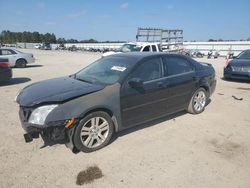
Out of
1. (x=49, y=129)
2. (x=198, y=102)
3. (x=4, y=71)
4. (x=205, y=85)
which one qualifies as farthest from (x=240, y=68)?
(x=4, y=71)

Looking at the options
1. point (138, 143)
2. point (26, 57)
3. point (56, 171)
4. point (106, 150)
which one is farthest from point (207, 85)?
point (26, 57)

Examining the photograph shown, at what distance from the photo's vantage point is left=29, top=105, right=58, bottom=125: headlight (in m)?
3.02

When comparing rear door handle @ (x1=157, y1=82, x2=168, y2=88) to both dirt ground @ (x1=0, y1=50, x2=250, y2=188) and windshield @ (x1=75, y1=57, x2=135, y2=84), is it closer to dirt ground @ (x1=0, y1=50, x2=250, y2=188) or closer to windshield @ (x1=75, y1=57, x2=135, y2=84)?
windshield @ (x1=75, y1=57, x2=135, y2=84)

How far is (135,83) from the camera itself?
3598 mm

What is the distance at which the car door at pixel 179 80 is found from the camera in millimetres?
4402

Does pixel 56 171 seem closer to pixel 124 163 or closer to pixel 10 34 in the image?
pixel 124 163

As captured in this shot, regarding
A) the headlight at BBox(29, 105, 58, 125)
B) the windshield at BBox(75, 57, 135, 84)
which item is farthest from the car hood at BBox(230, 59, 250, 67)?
the headlight at BBox(29, 105, 58, 125)

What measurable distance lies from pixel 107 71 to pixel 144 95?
874 millimetres

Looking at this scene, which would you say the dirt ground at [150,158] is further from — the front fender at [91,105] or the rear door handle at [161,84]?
the rear door handle at [161,84]

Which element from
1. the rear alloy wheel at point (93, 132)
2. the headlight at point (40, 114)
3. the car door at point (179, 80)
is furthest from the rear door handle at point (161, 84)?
the headlight at point (40, 114)

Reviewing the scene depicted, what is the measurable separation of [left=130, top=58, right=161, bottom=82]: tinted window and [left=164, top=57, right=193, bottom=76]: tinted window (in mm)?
213

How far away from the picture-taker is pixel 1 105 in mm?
5727

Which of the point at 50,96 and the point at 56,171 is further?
the point at 50,96

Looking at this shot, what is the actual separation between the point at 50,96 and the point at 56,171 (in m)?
1.09
